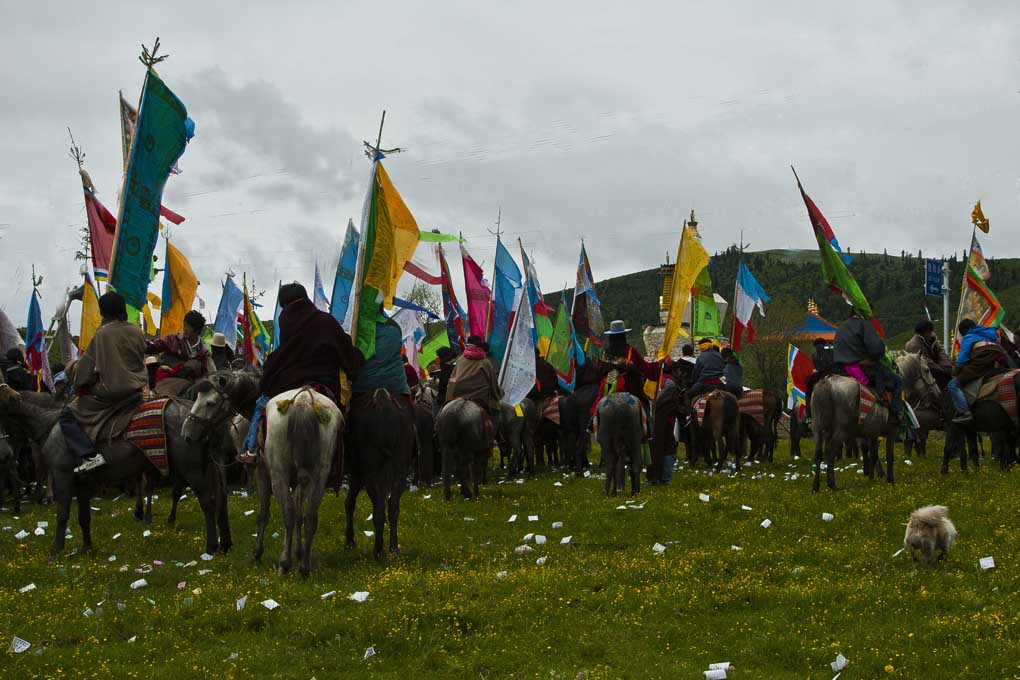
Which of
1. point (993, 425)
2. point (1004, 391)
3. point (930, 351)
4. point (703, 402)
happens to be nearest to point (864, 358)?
point (1004, 391)

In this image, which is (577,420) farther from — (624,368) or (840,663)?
(840,663)

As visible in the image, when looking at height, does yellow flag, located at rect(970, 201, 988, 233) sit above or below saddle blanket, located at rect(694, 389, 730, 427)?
above

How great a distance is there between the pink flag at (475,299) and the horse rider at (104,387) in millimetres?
13137

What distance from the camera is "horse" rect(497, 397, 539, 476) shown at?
2406cm

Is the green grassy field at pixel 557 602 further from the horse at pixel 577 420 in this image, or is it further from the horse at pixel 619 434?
the horse at pixel 577 420

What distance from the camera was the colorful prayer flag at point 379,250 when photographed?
13.0 metres

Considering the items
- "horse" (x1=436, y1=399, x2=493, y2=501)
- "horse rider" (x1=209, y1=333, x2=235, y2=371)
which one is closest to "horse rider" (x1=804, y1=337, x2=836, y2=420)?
"horse" (x1=436, y1=399, x2=493, y2=501)

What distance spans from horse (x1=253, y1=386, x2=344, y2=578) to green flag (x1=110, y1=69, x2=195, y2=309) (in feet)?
15.3

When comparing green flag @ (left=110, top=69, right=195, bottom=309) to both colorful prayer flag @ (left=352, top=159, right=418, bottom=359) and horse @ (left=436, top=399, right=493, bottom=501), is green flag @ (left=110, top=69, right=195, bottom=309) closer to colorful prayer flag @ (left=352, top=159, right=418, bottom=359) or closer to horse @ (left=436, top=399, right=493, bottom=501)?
colorful prayer flag @ (left=352, top=159, right=418, bottom=359)

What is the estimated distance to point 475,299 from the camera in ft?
87.0

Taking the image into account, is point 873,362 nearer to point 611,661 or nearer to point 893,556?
point 893,556

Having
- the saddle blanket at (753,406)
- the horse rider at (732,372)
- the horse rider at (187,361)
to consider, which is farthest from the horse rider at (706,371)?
the horse rider at (187,361)

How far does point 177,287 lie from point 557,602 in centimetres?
1552

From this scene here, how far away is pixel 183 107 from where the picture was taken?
15.5m
